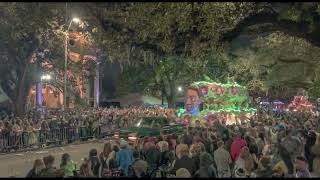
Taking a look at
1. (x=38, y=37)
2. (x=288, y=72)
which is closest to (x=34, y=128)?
(x=38, y=37)

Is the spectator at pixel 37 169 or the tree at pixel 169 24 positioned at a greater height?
the tree at pixel 169 24

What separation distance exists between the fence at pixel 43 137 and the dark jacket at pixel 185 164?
15.2m

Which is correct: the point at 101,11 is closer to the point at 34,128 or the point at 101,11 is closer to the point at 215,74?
the point at 34,128

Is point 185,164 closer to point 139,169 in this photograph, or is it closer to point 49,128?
point 139,169

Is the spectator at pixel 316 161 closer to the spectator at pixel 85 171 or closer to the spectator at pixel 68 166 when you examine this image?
the spectator at pixel 85 171

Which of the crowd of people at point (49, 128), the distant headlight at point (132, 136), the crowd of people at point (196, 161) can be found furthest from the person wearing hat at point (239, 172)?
the crowd of people at point (49, 128)

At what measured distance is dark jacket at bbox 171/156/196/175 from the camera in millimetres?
11680

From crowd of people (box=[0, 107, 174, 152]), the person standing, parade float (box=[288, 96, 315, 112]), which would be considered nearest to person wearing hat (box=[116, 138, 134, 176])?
the person standing

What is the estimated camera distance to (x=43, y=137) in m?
27.7

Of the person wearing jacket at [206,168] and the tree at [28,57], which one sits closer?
the person wearing jacket at [206,168]

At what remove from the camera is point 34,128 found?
2700cm

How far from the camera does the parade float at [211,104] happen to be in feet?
107

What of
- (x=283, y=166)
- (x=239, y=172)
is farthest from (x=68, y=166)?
(x=283, y=166)

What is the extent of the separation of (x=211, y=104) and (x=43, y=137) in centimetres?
1157
